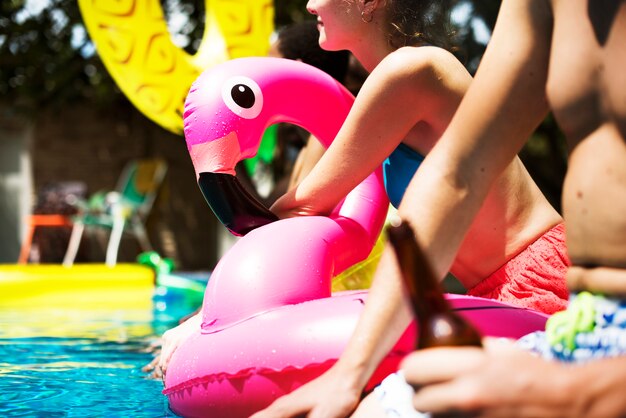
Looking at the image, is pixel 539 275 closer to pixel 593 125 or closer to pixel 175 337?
pixel 593 125

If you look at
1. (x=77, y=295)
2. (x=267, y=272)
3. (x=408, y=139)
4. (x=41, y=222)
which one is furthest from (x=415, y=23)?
(x=41, y=222)

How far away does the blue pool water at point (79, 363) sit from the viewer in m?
2.23

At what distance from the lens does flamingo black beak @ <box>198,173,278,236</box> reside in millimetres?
2025

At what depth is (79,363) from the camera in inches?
124

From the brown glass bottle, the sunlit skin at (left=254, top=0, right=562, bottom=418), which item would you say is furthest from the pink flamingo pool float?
the brown glass bottle

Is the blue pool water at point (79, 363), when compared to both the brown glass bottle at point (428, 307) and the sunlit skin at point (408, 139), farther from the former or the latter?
the brown glass bottle at point (428, 307)

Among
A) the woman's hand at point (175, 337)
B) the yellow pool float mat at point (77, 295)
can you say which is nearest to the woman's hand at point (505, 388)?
the woman's hand at point (175, 337)

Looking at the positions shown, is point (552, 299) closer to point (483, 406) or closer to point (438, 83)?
point (438, 83)

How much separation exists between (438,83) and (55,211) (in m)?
9.62

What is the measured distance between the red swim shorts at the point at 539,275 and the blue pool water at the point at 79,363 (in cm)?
89

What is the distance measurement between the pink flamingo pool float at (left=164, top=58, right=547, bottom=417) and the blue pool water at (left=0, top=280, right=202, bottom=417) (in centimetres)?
41

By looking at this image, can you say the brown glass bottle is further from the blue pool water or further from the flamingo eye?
the blue pool water

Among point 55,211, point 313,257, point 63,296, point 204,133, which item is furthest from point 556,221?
point 55,211

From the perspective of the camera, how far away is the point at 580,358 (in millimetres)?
1085
